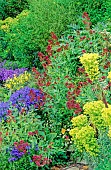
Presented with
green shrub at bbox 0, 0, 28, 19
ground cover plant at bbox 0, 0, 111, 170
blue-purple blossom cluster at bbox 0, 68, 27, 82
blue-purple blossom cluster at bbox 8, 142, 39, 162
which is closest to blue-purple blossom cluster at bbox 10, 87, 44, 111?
ground cover plant at bbox 0, 0, 111, 170

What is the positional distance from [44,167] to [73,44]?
6.78 ft

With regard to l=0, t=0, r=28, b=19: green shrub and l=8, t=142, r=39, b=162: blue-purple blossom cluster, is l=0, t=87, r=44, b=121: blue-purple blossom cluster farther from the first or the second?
l=0, t=0, r=28, b=19: green shrub

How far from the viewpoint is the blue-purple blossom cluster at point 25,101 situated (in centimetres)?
602

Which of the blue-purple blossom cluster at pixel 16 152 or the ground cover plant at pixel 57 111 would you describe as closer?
the ground cover plant at pixel 57 111

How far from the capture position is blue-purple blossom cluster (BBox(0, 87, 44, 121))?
19.7 feet

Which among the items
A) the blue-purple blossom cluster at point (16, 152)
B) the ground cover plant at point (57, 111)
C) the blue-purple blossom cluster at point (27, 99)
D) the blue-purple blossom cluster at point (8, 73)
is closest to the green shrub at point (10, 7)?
the blue-purple blossom cluster at point (8, 73)

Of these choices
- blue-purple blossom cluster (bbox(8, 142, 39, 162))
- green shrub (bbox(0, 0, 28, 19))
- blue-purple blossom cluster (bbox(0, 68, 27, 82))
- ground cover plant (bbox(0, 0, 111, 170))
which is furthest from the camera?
green shrub (bbox(0, 0, 28, 19))

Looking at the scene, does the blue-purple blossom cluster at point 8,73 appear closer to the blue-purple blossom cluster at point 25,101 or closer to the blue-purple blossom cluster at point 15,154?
the blue-purple blossom cluster at point 25,101

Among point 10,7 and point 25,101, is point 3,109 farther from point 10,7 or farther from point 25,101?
point 10,7

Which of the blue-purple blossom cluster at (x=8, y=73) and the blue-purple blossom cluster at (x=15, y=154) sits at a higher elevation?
the blue-purple blossom cluster at (x=8, y=73)

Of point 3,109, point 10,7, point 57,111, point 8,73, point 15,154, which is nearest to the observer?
point 15,154

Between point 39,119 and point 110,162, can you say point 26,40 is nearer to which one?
point 39,119

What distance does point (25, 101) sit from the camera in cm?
612

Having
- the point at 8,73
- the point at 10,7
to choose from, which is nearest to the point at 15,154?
the point at 8,73
